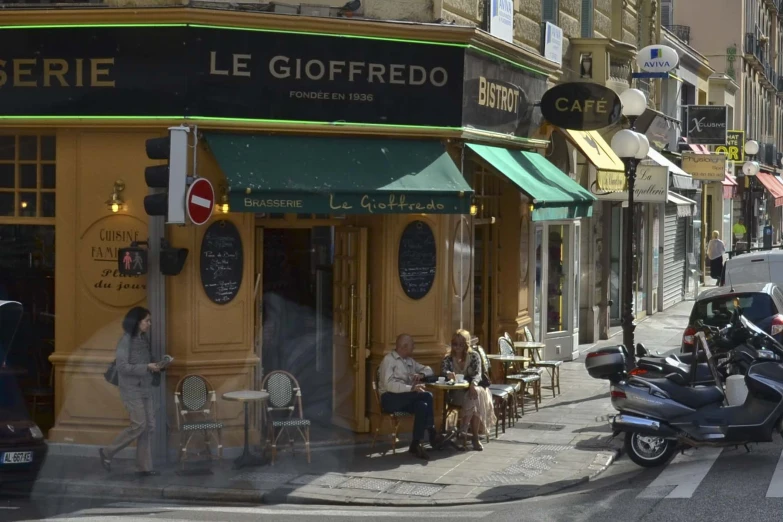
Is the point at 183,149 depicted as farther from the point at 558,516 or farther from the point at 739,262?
the point at 739,262

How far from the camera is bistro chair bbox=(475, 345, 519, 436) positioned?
1395 cm

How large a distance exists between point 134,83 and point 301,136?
188cm

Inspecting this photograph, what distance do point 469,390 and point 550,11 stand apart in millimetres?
8485

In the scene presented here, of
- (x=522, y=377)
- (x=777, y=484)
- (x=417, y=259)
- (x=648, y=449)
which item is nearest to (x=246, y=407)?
(x=417, y=259)

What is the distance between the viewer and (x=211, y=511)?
10656mm

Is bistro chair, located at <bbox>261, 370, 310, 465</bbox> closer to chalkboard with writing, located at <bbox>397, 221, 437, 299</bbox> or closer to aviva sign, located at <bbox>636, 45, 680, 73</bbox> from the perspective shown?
chalkboard with writing, located at <bbox>397, 221, 437, 299</bbox>

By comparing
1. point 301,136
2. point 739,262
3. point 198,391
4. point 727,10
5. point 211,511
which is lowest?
point 211,511

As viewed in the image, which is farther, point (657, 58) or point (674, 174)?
point (674, 174)

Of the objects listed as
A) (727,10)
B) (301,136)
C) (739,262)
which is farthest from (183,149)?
(727,10)

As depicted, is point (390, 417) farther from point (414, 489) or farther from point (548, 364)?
point (548, 364)

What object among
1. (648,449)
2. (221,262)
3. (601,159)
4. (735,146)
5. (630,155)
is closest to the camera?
(648,449)

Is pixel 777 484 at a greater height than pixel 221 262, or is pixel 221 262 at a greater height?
pixel 221 262

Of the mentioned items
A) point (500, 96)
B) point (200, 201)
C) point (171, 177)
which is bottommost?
point (200, 201)

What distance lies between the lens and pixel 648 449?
40.3 ft
